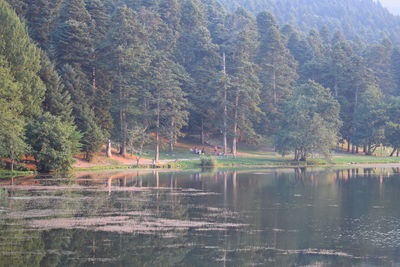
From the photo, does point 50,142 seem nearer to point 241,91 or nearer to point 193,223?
point 193,223

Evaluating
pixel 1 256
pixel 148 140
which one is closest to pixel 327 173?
pixel 148 140

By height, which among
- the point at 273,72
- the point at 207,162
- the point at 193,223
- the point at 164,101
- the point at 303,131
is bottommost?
the point at 193,223

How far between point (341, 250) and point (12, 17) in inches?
1750

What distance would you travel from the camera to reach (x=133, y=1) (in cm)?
11281

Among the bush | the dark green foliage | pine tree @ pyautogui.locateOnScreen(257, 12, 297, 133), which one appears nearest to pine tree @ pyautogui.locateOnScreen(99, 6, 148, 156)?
the bush

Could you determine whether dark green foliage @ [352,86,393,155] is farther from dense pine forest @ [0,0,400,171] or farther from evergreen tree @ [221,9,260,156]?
evergreen tree @ [221,9,260,156]

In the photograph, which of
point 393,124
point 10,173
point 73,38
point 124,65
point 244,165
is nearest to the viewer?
point 10,173

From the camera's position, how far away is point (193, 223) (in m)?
31.5

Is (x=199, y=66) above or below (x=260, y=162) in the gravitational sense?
above

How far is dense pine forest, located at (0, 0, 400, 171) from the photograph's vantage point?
58.9 metres

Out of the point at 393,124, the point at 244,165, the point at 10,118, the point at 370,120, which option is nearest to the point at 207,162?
the point at 244,165

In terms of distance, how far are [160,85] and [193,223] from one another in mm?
50718

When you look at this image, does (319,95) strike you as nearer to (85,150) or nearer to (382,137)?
(382,137)

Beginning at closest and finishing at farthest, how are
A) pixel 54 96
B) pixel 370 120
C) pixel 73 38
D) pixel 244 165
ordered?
1. pixel 54 96
2. pixel 73 38
3. pixel 244 165
4. pixel 370 120
